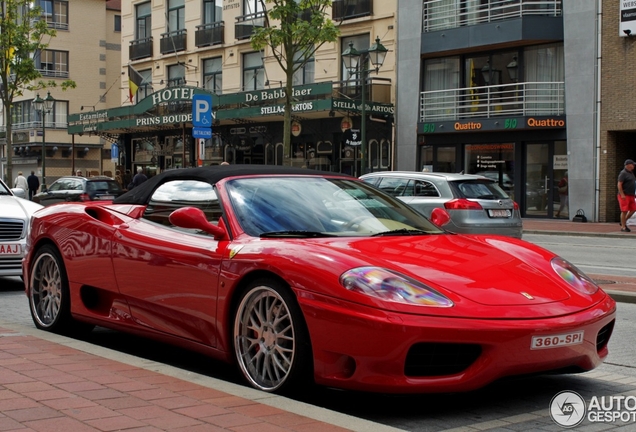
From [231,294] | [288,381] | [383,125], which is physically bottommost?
[288,381]

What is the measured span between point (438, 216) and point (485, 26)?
2570 cm

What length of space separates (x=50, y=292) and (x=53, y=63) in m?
61.8

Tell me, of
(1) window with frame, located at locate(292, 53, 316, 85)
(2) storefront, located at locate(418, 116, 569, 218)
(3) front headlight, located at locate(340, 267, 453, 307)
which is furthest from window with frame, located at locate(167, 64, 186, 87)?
(3) front headlight, located at locate(340, 267, 453, 307)

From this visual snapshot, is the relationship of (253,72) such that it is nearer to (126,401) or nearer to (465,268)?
(465,268)

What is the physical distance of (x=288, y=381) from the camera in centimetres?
479

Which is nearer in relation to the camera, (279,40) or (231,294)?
(231,294)

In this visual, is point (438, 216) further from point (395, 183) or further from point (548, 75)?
point (548, 75)

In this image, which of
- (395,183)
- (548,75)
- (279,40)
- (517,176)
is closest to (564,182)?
(517,176)

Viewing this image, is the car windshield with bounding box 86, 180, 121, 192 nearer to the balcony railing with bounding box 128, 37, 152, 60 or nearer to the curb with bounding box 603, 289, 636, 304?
the balcony railing with bounding box 128, 37, 152, 60

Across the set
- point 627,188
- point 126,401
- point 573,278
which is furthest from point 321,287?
point 627,188

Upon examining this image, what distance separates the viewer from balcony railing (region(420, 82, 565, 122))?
30.0 m

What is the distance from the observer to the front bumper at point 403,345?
4.42 m

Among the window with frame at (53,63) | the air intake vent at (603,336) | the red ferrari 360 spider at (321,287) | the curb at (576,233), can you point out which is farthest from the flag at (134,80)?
the air intake vent at (603,336)

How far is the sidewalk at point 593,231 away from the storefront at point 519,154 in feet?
3.24
